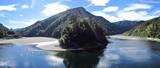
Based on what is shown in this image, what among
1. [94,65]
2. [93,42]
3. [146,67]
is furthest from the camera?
[93,42]

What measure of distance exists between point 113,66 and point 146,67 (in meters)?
9.96

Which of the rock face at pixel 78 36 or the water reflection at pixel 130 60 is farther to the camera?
the rock face at pixel 78 36

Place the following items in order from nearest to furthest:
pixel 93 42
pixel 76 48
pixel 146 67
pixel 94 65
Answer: pixel 146 67, pixel 94 65, pixel 76 48, pixel 93 42

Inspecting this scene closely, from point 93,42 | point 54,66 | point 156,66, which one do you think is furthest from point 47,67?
point 93,42

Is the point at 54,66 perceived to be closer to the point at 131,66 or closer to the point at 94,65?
the point at 94,65

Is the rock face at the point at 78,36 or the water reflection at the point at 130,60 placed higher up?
the rock face at the point at 78,36

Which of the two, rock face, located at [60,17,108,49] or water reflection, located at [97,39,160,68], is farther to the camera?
rock face, located at [60,17,108,49]

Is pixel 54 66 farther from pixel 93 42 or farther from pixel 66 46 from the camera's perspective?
pixel 93 42

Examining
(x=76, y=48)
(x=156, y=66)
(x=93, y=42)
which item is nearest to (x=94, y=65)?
(x=156, y=66)

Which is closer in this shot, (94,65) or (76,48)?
(94,65)

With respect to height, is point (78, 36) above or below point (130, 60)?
above

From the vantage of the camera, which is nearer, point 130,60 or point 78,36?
point 130,60

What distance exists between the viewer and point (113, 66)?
274ft

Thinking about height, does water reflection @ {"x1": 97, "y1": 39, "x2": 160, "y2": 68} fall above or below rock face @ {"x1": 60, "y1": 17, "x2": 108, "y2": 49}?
below
